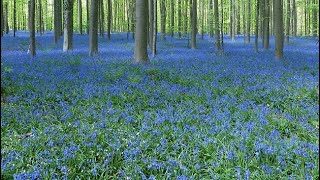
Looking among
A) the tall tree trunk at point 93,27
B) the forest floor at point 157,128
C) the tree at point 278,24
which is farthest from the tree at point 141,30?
the tree at point 278,24

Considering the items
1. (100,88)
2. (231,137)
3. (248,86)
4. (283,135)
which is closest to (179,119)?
(231,137)

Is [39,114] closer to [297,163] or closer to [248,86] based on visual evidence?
[297,163]

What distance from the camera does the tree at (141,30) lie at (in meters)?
16.4

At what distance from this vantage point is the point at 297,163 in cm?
489

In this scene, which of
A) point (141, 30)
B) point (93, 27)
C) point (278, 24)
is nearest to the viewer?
point (141, 30)

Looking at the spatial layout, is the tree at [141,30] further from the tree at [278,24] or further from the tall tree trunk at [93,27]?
the tree at [278,24]

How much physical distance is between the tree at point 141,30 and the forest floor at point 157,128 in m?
4.31

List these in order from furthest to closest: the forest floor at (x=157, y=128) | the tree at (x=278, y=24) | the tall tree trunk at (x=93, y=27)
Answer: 1. the tall tree trunk at (x=93, y=27)
2. the tree at (x=278, y=24)
3. the forest floor at (x=157, y=128)

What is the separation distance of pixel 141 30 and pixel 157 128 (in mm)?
10533

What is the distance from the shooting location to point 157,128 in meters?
6.69

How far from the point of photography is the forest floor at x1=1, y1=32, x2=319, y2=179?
4.91 meters

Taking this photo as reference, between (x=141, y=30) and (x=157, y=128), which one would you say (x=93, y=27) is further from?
(x=157, y=128)

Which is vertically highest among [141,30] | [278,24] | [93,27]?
[93,27]

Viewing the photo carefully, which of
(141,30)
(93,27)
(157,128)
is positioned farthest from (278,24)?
(157,128)
